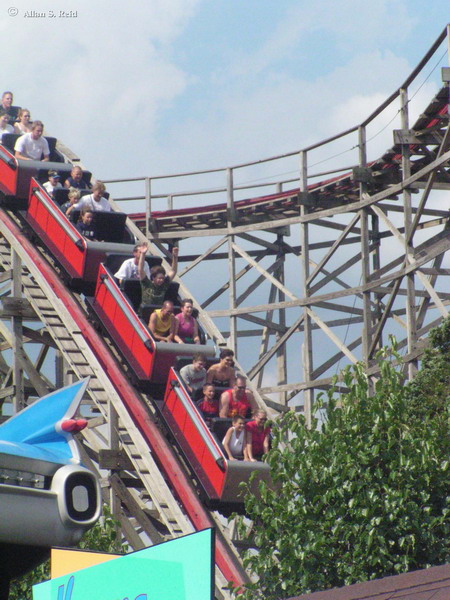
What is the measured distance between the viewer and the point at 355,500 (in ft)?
29.0

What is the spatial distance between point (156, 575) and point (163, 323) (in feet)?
27.8

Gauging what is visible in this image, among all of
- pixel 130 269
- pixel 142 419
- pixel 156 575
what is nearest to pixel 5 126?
→ pixel 130 269

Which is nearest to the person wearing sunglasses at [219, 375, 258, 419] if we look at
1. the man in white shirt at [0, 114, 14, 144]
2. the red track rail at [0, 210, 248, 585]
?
the red track rail at [0, 210, 248, 585]

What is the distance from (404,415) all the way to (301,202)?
926 centimetres

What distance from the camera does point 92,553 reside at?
19.7 ft

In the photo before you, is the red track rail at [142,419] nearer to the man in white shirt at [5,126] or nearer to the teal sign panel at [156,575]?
the man in white shirt at [5,126]

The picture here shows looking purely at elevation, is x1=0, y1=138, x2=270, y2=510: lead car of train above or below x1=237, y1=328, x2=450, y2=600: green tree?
above

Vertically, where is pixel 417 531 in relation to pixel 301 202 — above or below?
below

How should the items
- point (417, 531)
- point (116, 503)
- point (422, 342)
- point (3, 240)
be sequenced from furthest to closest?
point (3, 240)
point (422, 342)
point (116, 503)
point (417, 531)

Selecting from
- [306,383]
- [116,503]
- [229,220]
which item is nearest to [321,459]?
[116,503]

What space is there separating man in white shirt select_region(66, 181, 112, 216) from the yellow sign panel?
8964 millimetres

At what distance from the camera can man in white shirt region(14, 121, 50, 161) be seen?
53.8 feet

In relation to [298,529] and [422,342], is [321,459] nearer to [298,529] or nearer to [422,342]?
[298,529]

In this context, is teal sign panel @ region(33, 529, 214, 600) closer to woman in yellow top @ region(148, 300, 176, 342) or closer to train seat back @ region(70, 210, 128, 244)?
woman in yellow top @ region(148, 300, 176, 342)
